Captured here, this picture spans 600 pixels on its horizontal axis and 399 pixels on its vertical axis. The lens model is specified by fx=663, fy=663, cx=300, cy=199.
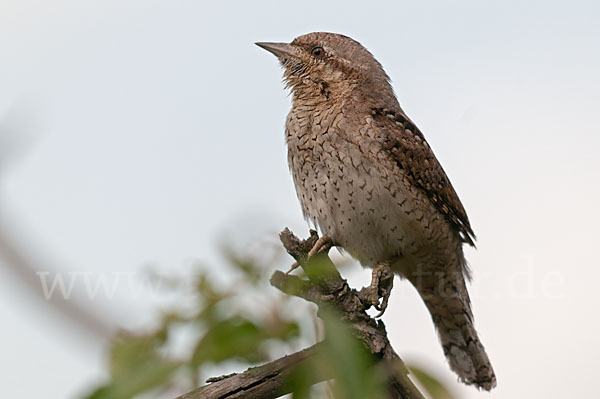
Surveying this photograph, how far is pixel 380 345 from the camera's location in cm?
294

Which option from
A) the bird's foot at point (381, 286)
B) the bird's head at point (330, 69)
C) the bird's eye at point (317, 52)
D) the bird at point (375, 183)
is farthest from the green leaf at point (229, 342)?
the bird's eye at point (317, 52)

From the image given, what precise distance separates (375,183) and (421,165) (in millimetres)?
430

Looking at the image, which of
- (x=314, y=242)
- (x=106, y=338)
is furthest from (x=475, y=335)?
(x=106, y=338)

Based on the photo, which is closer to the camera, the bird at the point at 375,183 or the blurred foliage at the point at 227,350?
the blurred foliage at the point at 227,350

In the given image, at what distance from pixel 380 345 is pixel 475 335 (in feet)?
5.95

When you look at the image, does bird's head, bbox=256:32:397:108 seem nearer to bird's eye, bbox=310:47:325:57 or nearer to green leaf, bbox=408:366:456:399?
bird's eye, bbox=310:47:325:57

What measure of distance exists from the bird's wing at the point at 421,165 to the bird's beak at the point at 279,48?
76 cm

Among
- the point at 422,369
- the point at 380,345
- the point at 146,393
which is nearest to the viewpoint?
the point at 146,393

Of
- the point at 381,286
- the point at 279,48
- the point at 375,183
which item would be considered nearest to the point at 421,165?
the point at 375,183

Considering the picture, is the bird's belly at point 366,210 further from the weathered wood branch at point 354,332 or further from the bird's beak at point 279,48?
the bird's beak at point 279,48

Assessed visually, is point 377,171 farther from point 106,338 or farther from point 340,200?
point 106,338

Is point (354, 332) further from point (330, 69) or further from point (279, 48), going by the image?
point (279, 48)

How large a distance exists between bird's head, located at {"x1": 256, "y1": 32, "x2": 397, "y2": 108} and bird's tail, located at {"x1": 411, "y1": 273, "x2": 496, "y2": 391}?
127cm

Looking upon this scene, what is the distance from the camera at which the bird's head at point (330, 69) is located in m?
4.16
